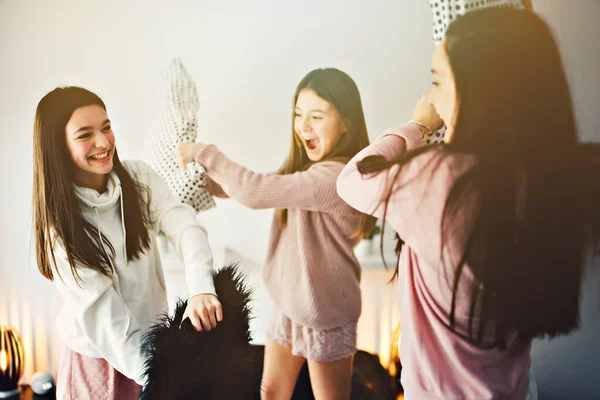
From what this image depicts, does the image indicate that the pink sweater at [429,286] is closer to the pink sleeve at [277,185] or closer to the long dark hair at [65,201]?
the pink sleeve at [277,185]

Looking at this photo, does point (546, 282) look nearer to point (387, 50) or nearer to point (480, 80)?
point (480, 80)

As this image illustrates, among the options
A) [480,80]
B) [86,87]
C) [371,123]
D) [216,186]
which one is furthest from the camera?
[86,87]

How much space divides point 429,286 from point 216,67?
35.1 inches

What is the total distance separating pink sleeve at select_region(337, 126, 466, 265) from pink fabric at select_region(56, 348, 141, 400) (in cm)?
90

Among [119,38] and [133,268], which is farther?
[119,38]

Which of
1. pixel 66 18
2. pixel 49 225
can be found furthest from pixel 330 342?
pixel 66 18

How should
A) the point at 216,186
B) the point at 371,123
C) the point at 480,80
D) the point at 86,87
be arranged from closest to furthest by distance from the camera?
the point at 480,80
the point at 371,123
the point at 216,186
the point at 86,87

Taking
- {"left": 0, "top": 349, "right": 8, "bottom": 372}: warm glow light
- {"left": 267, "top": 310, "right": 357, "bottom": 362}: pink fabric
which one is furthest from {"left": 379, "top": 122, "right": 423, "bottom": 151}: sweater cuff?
{"left": 0, "top": 349, "right": 8, "bottom": 372}: warm glow light

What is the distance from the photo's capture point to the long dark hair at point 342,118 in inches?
49.5

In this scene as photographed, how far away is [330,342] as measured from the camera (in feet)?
4.19

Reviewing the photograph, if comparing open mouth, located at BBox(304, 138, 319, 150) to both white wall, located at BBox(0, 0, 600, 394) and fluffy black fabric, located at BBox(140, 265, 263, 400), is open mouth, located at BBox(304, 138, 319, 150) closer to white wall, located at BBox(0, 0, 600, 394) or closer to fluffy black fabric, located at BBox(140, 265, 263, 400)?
white wall, located at BBox(0, 0, 600, 394)

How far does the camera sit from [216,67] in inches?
56.4

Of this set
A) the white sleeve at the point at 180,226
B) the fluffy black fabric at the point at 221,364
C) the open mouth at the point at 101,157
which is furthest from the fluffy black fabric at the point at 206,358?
the open mouth at the point at 101,157

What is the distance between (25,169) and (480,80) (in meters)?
1.42
